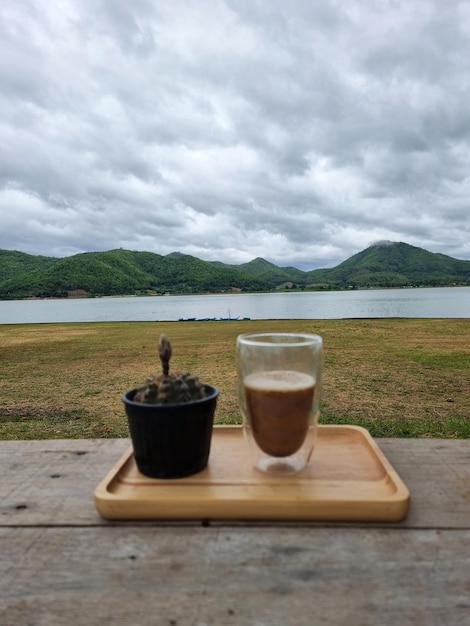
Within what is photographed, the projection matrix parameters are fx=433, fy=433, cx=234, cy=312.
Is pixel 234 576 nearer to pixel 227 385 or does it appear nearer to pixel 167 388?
pixel 167 388

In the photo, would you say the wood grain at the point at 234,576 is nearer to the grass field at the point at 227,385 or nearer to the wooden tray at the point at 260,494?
the wooden tray at the point at 260,494

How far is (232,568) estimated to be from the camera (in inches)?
30.0

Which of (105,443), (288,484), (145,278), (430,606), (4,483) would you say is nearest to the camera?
(430,606)

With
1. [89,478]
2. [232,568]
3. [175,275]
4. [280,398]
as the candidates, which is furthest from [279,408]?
[175,275]

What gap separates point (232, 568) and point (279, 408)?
0.35 m

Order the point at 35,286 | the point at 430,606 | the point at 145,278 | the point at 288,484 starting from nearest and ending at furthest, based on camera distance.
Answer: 1. the point at 430,606
2. the point at 288,484
3. the point at 35,286
4. the point at 145,278

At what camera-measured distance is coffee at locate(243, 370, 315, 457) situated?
990mm

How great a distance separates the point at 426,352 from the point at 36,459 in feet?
30.3

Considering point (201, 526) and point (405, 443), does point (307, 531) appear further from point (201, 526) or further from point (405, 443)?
point (405, 443)

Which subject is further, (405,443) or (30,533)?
(405,443)

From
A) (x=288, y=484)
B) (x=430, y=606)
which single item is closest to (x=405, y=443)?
(x=288, y=484)

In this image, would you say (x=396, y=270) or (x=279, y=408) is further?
(x=396, y=270)

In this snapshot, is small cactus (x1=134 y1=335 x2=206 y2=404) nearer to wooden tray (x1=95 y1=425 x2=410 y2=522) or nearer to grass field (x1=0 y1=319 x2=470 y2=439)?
wooden tray (x1=95 y1=425 x2=410 y2=522)

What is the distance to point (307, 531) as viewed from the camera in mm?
865
